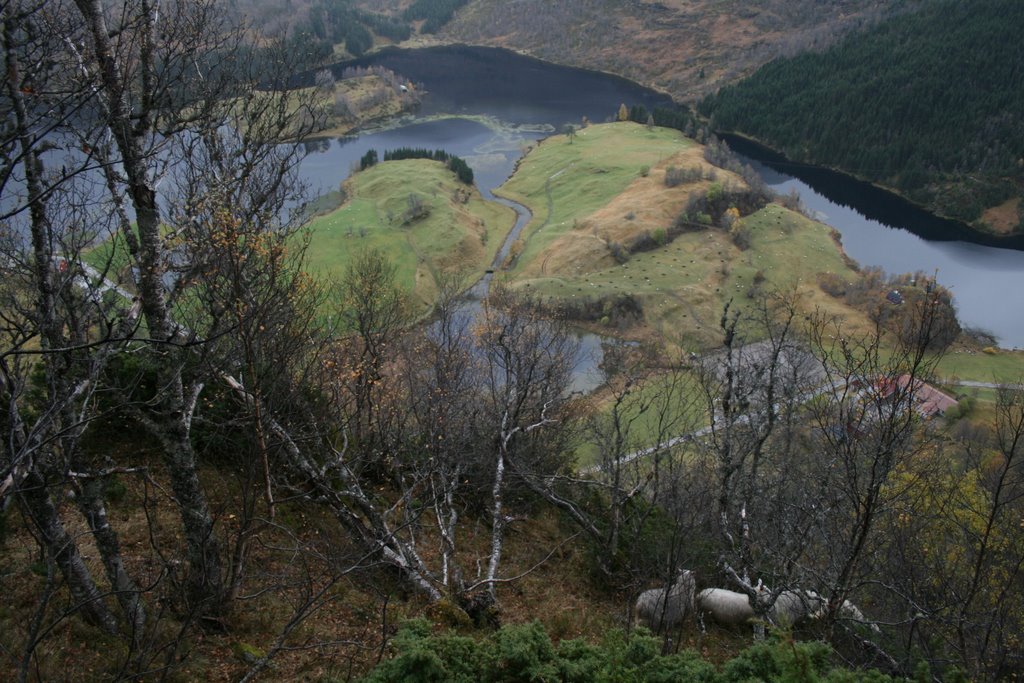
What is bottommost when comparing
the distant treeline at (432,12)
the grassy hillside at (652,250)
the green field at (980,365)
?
the green field at (980,365)

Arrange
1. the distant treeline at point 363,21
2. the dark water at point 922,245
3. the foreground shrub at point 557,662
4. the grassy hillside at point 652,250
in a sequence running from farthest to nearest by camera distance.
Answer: the distant treeline at point 363,21, the dark water at point 922,245, the grassy hillside at point 652,250, the foreground shrub at point 557,662

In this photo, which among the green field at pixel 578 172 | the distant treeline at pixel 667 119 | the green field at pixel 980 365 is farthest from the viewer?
the distant treeline at pixel 667 119

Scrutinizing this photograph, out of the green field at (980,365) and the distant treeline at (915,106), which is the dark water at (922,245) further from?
the distant treeline at (915,106)

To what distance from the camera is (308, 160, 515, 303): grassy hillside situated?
2601 inches

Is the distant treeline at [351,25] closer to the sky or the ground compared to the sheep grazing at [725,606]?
closer to the sky

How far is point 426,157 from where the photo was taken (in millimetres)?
94062

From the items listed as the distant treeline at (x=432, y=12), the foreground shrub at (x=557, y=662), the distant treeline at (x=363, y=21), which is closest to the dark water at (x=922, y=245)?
the foreground shrub at (x=557, y=662)

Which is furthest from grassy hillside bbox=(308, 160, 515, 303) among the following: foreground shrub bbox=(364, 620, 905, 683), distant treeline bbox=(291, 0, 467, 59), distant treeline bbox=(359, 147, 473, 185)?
distant treeline bbox=(291, 0, 467, 59)

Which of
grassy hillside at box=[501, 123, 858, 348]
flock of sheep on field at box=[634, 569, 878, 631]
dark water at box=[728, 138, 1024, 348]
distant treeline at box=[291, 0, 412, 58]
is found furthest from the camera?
distant treeline at box=[291, 0, 412, 58]

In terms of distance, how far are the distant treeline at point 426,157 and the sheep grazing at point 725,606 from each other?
260 ft

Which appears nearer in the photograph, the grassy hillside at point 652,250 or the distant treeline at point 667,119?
the grassy hillside at point 652,250

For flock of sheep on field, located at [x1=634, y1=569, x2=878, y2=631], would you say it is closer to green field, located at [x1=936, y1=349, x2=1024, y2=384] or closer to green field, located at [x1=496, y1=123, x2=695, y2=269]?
green field, located at [x1=936, y1=349, x2=1024, y2=384]

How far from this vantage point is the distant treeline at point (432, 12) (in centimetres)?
16738

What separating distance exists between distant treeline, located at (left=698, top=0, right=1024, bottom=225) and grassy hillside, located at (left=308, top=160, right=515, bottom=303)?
53.1 m
